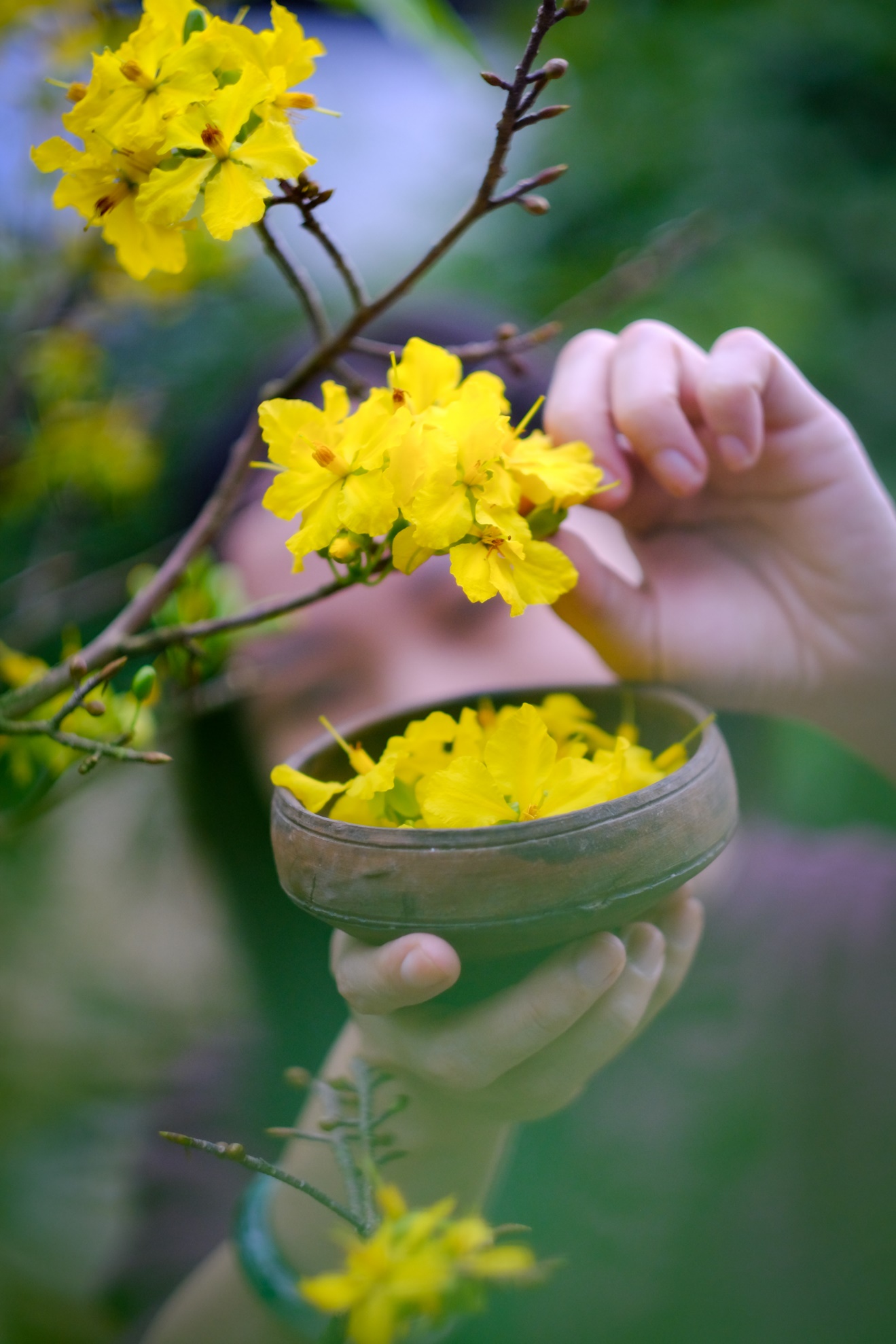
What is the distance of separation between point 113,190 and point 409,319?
2.90 ft

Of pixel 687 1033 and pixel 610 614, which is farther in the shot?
pixel 687 1033

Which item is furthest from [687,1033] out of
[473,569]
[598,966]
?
[473,569]

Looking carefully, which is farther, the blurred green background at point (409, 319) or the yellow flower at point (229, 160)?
the blurred green background at point (409, 319)

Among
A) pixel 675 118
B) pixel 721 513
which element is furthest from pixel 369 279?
pixel 721 513

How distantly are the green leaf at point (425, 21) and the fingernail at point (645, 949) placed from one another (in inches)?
18.9

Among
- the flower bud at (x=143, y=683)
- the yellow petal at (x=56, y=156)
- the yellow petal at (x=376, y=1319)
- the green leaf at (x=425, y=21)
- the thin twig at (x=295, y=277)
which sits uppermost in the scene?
the green leaf at (x=425, y=21)

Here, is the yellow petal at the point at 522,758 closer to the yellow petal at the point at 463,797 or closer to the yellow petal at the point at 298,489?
the yellow petal at the point at 463,797

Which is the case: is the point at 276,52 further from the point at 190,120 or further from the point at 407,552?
the point at 407,552

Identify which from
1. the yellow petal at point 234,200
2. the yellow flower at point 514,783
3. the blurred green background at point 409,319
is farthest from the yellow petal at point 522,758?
the blurred green background at point 409,319

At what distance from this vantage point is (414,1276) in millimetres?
258

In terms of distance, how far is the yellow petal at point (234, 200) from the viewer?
34 centimetres

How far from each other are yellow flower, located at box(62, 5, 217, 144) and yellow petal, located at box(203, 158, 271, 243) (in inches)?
1.2

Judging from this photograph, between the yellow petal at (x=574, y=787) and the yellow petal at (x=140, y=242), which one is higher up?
the yellow petal at (x=140, y=242)

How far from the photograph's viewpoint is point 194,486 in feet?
4.47
